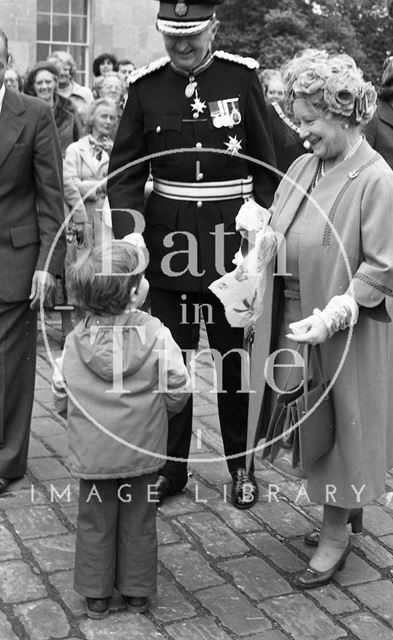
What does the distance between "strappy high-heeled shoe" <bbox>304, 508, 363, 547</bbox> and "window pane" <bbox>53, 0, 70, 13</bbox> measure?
43.9ft

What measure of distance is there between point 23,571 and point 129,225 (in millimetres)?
1509

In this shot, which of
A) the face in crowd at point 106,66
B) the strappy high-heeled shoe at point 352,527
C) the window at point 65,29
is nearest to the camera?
the strappy high-heeled shoe at point 352,527

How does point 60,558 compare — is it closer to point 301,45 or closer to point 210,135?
point 210,135

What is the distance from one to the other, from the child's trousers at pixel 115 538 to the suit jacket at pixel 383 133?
2.44 metres

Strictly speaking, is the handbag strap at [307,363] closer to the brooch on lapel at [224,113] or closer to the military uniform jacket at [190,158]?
the military uniform jacket at [190,158]

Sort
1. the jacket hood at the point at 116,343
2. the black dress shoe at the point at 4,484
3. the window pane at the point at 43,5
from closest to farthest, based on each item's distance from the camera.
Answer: the jacket hood at the point at 116,343, the black dress shoe at the point at 4,484, the window pane at the point at 43,5

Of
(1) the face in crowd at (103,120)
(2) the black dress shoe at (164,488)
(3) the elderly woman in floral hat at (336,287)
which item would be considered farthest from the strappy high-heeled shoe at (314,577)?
(1) the face in crowd at (103,120)

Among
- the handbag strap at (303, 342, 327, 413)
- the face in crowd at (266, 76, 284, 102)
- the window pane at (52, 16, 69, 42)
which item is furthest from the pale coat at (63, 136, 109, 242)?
the window pane at (52, 16, 69, 42)

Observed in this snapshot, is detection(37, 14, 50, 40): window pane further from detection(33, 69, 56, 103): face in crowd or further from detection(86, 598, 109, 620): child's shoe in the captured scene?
detection(86, 598, 109, 620): child's shoe

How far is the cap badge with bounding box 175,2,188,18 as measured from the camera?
3.98 metres

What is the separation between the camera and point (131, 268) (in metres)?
3.24

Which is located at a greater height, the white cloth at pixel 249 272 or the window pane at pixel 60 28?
the window pane at pixel 60 28

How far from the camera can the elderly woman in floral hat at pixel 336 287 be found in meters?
3.37

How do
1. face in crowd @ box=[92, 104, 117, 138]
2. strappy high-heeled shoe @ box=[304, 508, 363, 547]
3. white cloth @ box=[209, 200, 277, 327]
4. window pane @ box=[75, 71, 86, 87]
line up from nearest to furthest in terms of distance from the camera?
white cloth @ box=[209, 200, 277, 327]
strappy high-heeled shoe @ box=[304, 508, 363, 547]
face in crowd @ box=[92, 104, 117, 138]
window pane @ box=[75, 71, 86, 87]
